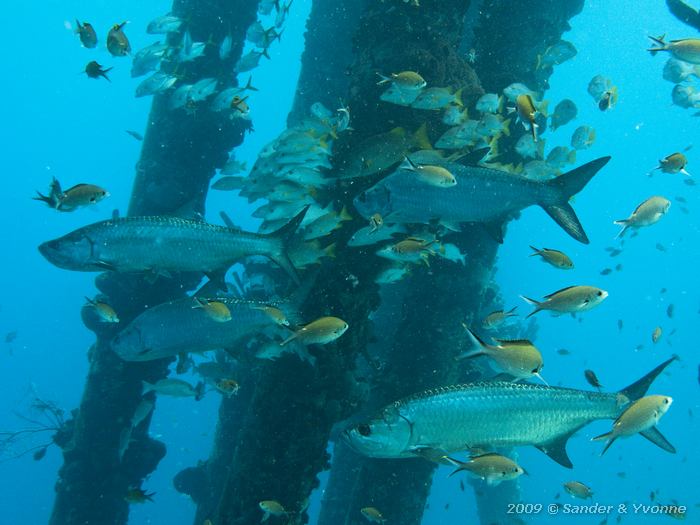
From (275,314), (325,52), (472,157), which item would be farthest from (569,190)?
(325,52)

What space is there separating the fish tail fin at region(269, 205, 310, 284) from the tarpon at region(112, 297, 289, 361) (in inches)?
19.9

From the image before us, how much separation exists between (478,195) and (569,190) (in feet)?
2.53

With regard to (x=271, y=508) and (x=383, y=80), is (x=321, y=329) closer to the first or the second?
(x=271, y=508)

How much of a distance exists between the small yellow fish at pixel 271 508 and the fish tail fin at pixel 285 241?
6.88 feet

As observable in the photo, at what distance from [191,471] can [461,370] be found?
23.9ft

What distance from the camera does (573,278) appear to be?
133500 mm

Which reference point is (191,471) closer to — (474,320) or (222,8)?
(474,320)

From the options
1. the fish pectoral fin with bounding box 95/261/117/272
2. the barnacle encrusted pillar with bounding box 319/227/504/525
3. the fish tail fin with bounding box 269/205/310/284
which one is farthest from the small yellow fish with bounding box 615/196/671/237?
the fish pectoral fin with bounding box 95/261/117/272

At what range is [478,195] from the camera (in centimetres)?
411

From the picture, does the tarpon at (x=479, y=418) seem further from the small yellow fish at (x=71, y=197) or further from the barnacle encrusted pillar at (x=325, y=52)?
the barnacle encrusted pillar at (x=325, y=52)

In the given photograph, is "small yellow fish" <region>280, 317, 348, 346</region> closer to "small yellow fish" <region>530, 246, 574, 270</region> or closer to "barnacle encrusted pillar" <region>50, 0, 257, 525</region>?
"small yellow fish" <region>530, 246, 574, 270</region>

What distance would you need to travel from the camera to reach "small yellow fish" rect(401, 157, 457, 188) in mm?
3904

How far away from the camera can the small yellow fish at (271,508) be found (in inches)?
166

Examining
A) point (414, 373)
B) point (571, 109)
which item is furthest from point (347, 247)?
point (571, 109)
